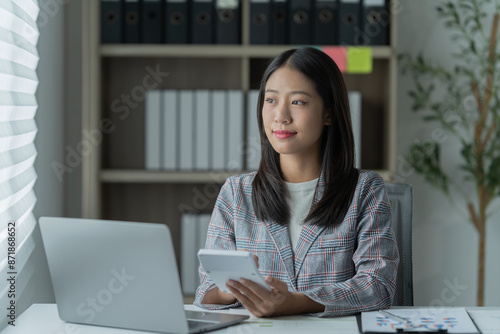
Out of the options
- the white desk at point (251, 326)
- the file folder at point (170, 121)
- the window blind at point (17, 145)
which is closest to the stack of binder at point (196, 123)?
the file folder at point (170, 121)

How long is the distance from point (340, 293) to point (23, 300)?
3.11ft

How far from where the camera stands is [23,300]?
1710 millimetres

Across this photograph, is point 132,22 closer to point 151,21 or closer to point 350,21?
point 151,21

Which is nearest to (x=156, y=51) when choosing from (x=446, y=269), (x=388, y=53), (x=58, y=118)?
(x=58, y=118)

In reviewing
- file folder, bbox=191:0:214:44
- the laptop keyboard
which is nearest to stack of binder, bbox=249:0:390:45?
file folder, bbox=191:0:214:44

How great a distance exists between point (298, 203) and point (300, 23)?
1.02 m

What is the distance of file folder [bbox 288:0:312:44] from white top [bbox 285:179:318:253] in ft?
3.10

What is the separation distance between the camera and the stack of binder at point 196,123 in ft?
7.53

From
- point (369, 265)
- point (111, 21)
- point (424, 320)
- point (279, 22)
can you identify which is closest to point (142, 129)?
point (111, 21)

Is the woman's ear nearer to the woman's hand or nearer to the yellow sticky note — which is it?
the woman's hand

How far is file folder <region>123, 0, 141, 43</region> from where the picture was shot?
227 cm

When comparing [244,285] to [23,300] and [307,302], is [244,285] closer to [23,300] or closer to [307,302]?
[307,302]

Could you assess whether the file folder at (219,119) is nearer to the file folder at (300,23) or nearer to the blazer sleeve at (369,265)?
the file folder at (300,23)

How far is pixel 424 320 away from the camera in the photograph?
1134 mm
